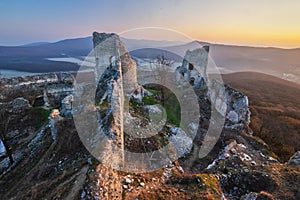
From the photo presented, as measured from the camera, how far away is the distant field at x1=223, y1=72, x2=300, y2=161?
21.2 metres

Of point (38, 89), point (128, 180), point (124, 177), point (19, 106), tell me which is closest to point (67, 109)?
point (124, 177)

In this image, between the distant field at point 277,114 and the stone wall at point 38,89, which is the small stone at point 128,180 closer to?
the distant field at point 277,114

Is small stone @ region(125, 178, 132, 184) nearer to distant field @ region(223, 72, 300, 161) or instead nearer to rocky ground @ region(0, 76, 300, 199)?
rocky ground @ region(0, 76, 300, 199)

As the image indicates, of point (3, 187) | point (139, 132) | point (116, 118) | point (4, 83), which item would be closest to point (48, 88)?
point (4, 83)

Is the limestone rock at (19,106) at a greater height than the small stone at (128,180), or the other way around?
the small stone at (128,180)

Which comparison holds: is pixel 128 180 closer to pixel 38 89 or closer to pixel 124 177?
pixel 124 177

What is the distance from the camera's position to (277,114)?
32656mm

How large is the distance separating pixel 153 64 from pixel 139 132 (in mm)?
23734

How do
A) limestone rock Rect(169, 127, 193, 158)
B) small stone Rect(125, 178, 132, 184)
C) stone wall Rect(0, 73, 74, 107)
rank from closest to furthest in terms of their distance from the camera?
small stone Rect(125, 178, 132, 184)
limestone rock Rect(169, 127, 193, 158)
stone wall Rect(0, 73, 74, 107)

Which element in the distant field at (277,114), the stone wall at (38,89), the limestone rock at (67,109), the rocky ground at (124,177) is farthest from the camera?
the stone wall at (38,89)

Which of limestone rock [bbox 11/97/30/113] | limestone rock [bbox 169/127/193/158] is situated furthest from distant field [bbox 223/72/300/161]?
limestone rock [bbox 11/97/30/113]

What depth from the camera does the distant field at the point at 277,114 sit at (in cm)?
2124

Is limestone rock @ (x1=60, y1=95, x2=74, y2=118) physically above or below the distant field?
above

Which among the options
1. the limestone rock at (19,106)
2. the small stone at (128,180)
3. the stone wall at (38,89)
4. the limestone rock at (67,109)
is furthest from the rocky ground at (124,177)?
the stone wall at (38,89)
